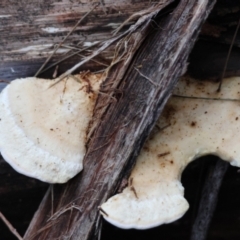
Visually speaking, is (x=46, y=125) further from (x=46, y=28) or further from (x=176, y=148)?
(x=176, y=148)

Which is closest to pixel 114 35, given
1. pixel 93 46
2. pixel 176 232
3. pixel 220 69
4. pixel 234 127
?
pixel 93 46

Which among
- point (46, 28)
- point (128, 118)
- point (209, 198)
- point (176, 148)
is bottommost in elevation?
point (209, 198)

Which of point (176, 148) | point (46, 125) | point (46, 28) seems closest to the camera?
point (46, 125)

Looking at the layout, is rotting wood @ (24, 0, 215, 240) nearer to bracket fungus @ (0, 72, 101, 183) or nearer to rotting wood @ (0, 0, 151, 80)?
bracket fungus @ (0, 72, 101, 183)

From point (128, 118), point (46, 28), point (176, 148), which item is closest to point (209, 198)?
point (176, 148)

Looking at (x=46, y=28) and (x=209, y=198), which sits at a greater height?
(x=46, y=28)

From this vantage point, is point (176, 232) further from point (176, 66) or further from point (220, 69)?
point (176, 66)

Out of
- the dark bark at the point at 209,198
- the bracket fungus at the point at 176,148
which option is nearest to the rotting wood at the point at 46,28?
the bracket fungus at the point at 176,148
